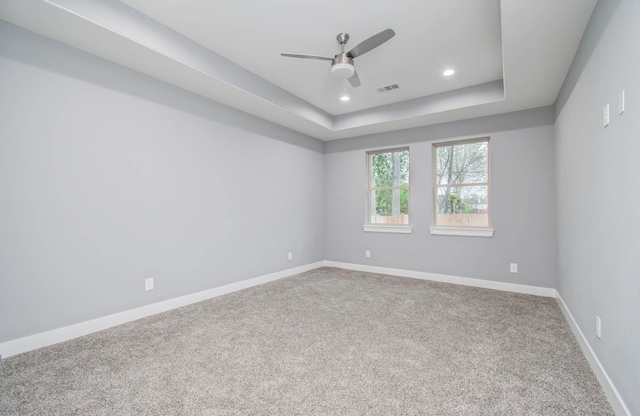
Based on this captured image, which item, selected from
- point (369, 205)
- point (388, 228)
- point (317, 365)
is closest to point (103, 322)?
point (317, 365)

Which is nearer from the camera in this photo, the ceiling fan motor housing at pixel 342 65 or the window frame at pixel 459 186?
the ceiling fan motor housing at pixel 342 65

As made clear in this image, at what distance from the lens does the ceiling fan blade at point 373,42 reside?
2281 mm

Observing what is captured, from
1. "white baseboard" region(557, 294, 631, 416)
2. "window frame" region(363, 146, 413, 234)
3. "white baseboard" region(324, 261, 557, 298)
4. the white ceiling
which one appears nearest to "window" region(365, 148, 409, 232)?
"window frame" region(363, 146, 413, 234)

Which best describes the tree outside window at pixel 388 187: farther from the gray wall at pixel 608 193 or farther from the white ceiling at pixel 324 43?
the gray wall at pixel 608 193

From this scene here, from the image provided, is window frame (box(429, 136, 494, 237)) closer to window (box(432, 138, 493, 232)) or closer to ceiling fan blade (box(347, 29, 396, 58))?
window (box(432, 138, 493, 232))

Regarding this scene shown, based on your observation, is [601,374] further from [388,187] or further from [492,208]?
[388,187]

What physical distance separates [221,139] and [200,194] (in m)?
0.81

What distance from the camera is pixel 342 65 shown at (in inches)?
106

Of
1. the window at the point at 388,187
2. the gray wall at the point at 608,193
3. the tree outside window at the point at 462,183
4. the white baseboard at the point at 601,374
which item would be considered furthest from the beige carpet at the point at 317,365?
the window at the point at 388,187

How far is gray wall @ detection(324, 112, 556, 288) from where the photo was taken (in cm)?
384

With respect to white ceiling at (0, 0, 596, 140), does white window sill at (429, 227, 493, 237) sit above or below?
below

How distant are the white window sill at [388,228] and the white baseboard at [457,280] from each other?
65 centimetres

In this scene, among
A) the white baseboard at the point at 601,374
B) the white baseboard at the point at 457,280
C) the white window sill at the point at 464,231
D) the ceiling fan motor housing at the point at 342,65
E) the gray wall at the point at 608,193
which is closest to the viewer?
the gray wall at the point at 608,193

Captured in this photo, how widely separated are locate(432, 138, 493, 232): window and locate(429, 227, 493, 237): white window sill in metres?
0.09
